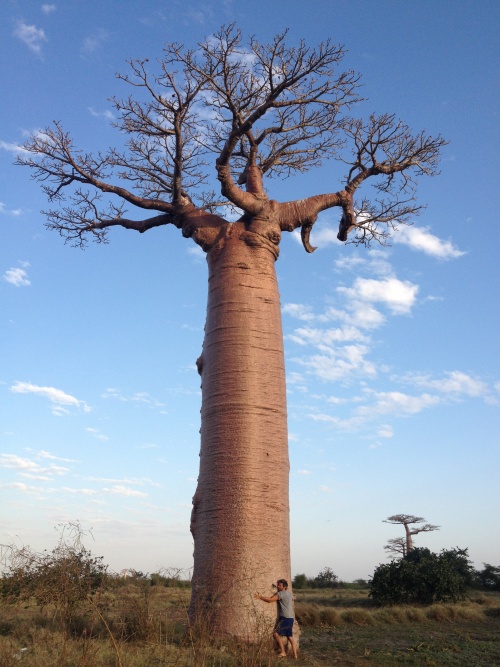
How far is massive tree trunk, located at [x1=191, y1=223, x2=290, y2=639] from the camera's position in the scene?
432 cm

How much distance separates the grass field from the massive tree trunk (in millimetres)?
304

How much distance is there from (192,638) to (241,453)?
4.66 ft

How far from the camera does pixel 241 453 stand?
462 centimetres

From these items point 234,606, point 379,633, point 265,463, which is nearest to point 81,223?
A: point 265,463

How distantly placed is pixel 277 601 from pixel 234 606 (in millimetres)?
323

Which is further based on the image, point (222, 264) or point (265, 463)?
point (222, 264)

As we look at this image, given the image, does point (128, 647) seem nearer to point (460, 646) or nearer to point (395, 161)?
point (460, 646)

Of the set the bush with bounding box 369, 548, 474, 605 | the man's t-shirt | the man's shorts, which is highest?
the bush with bounding box 369, 548, 474, 605

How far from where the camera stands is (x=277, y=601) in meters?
4.38

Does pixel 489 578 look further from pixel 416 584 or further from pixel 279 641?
pixel 279 641

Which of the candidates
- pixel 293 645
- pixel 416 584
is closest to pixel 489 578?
pixel 416 584

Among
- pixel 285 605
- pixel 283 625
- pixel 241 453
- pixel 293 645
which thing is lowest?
pixel 293 645

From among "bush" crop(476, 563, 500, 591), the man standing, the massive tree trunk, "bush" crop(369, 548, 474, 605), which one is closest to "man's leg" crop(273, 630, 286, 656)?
the man standing

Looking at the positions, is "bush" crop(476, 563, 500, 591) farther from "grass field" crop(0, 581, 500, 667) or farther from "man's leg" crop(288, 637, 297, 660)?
"man's leg" crop(288, 637, 297, 660)
